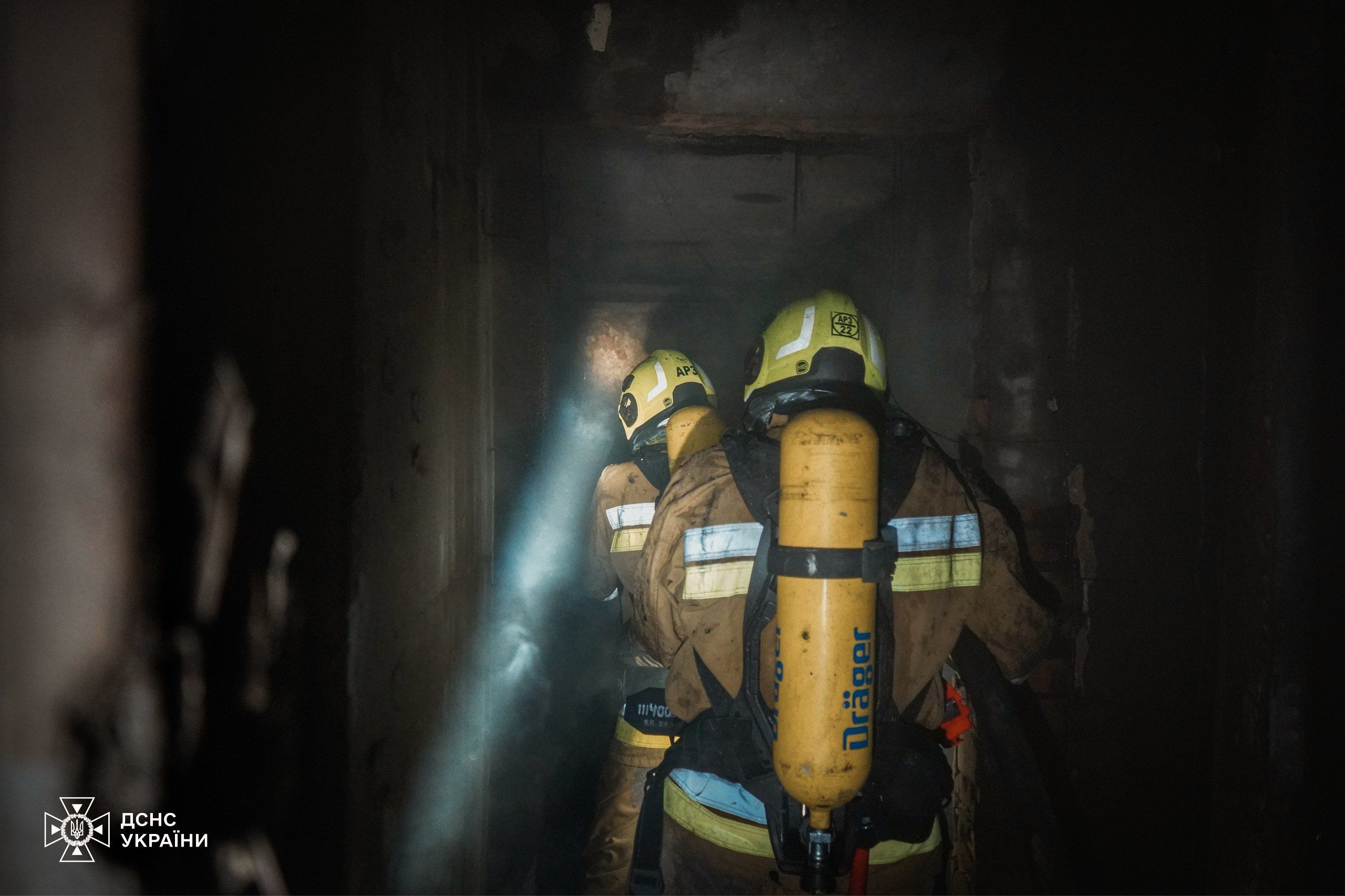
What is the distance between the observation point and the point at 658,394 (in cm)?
316

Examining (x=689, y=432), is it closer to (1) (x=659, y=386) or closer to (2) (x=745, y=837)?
(1) (x=659, y=386)

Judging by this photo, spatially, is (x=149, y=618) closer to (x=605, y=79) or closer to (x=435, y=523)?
(x=435, y=523)

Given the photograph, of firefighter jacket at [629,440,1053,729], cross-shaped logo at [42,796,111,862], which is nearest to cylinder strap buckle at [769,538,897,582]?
firefighter jacket at [629,440,1053,729]

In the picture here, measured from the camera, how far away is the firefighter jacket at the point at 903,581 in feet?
5.42

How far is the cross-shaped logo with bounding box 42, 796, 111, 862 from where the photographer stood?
2.55 feet

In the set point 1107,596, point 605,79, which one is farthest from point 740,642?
point 605,79

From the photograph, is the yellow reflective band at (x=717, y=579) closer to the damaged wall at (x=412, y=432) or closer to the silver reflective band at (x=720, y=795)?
the silver reflective band at (x=720, y=795)

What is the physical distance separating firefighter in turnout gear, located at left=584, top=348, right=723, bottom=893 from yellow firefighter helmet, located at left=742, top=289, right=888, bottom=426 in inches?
25.8

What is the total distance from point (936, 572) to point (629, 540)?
1354 millimetres

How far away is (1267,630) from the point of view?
2.00 m

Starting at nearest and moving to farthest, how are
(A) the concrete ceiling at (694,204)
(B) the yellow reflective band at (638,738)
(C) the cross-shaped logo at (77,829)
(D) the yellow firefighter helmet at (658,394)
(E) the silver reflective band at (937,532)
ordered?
(C) the cross-shaped logo at (77,829) < (E) the silver reflective band at (937,532) < (B) the yellow reflective band at (638,738) < (A) the concrete ceiling at (694,204) < (D) the yellow firefighter helmet at (658,394)

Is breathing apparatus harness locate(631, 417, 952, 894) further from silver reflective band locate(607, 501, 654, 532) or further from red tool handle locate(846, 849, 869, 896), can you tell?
silver reflective band locate(607, 501, 654, 532)

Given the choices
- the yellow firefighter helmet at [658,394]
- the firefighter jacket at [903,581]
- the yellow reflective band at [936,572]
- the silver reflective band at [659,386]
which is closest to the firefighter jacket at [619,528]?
the yellow firefighter helmet at [658,394]

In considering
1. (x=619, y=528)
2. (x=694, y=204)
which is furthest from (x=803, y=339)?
(x=694, y=204)
